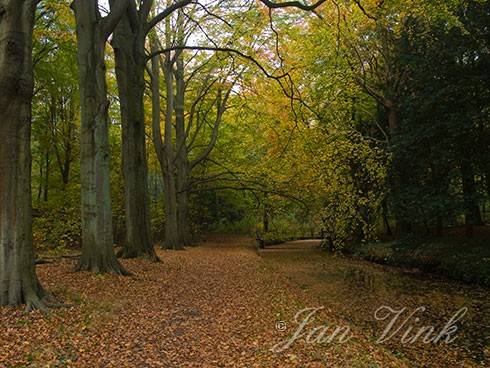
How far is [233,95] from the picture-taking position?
24.8 m

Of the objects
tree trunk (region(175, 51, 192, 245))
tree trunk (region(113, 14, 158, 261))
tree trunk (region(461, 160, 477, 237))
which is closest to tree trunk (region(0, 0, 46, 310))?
tree trunk (region(113, 14, 158, 261))

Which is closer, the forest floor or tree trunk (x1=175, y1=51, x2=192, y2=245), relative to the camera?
the forest floor

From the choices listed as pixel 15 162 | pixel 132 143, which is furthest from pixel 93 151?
pixel 132 143

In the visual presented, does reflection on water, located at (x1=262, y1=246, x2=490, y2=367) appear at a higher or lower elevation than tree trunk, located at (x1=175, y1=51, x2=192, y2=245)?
lower

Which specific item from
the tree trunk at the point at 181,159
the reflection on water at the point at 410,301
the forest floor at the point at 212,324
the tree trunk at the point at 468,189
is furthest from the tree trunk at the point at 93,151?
the tree trunk at the point at 181,159

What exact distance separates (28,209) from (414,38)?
48.5 feet

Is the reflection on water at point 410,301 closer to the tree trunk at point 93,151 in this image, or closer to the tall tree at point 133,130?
the tall tree at point 133,130

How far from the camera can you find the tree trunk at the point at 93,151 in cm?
945

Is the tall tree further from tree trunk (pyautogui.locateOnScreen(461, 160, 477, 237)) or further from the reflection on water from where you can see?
tree trunk (pyautogui.locateOnScreen(461, 160, 477, 237))

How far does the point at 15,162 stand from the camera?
6672 millimetres

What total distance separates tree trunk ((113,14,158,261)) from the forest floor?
3.05 feet

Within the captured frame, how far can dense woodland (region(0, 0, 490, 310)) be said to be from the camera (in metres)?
8.93

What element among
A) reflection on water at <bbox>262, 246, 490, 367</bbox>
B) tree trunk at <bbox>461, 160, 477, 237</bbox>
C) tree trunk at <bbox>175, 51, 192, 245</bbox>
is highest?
tree trunk at <bbox>175, 51, 192, 245</bbox>

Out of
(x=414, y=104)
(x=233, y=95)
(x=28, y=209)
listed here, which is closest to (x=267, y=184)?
(x=233, y=95)
